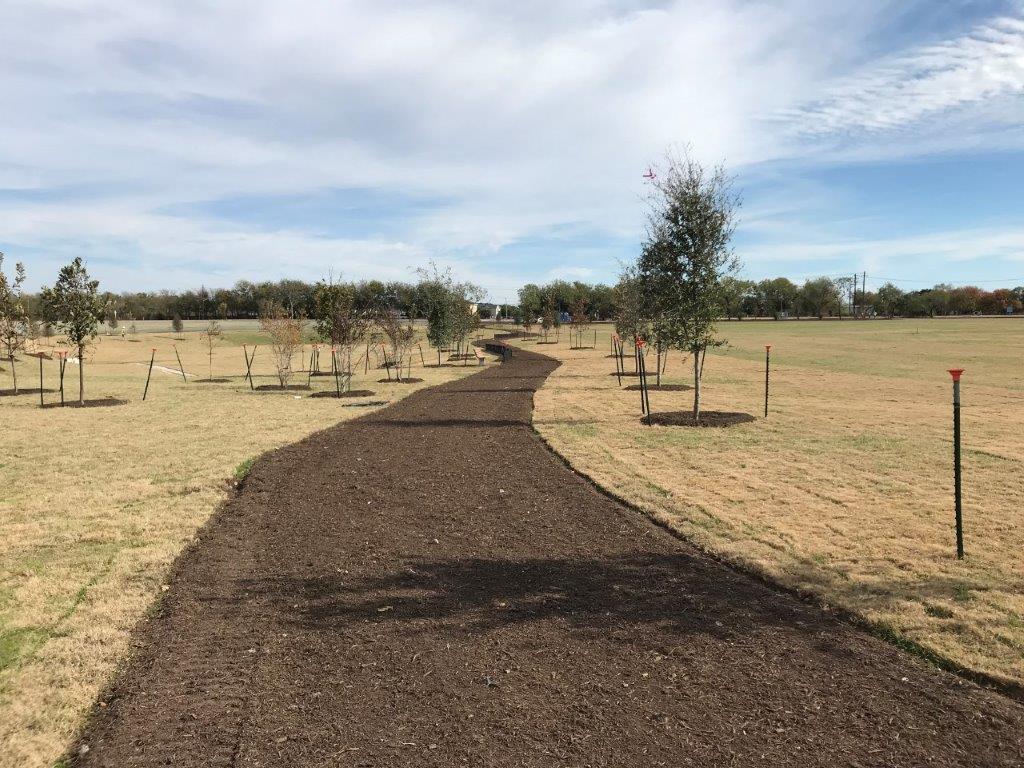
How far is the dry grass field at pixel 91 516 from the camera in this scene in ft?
14.1

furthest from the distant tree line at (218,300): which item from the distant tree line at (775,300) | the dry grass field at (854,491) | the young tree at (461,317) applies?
the dry grass field at (854,491)

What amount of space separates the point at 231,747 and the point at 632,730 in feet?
7.26

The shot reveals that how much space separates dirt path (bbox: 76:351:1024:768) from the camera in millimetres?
3637

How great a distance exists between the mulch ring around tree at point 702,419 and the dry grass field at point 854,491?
39cm

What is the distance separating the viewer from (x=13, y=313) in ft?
73.9

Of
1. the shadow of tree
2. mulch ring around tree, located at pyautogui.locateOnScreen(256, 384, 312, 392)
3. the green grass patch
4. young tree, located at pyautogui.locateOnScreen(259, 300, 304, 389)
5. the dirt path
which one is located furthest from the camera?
young tree, located at pyautogui.locateOnScreen(259, 300, 304, 389)

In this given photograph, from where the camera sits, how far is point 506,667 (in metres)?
4.46

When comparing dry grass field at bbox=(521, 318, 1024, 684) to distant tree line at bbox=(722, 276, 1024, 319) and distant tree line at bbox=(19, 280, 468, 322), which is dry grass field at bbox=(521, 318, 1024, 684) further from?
distant tree line at bbox=(722, 276, 1024, 319)

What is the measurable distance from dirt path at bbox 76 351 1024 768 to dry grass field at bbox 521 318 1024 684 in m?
0.59

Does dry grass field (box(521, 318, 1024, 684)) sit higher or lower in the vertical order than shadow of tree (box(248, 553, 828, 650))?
higher

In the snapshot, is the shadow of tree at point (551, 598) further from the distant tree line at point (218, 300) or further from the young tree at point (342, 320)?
the distant tree line at point (218, 300)

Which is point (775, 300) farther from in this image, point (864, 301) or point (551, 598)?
point (551, 598)

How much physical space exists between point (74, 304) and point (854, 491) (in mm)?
20492

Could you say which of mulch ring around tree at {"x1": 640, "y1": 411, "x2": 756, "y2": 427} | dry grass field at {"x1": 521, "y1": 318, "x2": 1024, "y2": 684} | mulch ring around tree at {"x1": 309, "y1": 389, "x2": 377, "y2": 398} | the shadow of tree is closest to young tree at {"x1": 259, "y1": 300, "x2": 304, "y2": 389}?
mulch ring around tree at {"x1": 309, "y1": 389, "x2": 377, "y2": 398}
